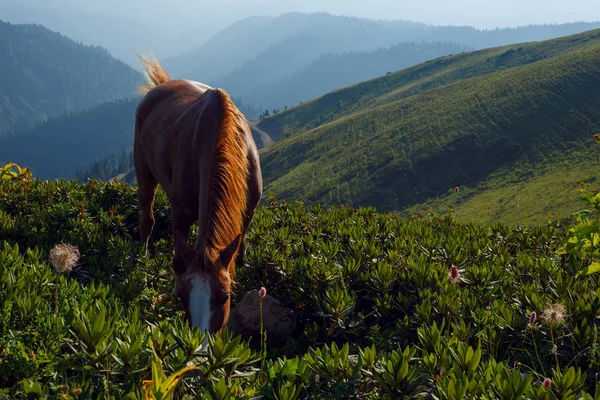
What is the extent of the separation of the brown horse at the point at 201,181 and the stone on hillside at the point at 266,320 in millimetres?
701

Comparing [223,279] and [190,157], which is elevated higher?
[190,157]

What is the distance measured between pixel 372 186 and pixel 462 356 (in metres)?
64.0

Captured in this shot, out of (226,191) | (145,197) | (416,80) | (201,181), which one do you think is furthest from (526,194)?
(416,80)

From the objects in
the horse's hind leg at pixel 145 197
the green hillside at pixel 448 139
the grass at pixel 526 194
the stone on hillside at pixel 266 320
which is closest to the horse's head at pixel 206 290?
the stone on hillside at pixel 266 320

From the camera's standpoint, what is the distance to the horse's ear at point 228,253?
4344 millimetres

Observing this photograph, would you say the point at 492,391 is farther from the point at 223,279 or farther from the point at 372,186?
the point at 372,186

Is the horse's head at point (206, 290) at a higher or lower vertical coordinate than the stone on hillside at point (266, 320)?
higher

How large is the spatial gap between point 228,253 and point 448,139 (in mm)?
72502

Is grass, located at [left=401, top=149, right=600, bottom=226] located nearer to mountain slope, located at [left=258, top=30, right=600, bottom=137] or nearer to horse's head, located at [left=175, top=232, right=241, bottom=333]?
horse's head, located at [left=175, top=232, right=241, bottom=333]

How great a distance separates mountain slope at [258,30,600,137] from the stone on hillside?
128m

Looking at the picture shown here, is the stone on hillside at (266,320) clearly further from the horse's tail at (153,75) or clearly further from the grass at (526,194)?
the grass at (526,194)

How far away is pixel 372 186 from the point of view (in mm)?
66188

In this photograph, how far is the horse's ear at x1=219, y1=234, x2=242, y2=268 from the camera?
14.3 ft

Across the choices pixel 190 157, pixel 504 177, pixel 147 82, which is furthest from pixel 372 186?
pixel 190 157
